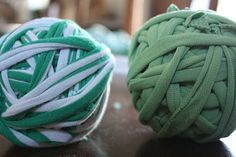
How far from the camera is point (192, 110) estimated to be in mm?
384

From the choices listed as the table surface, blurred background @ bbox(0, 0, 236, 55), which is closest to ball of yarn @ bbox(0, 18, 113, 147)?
the table surface

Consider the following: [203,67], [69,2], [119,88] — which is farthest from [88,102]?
[69,2]

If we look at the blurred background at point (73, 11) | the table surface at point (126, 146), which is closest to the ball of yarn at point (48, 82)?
the table surface at point (126, 146)

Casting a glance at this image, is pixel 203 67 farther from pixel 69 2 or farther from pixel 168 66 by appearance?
pixel 69 2

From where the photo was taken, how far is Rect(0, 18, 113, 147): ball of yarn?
1.22ft

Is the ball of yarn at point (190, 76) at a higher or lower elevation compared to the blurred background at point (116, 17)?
higher

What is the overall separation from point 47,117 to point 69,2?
1402 millimetres

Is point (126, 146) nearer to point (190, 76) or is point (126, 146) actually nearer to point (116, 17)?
point (190, 76)

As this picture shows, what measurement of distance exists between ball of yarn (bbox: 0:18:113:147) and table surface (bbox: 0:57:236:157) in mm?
14

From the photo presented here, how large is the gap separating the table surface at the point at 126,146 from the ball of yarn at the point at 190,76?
2cm

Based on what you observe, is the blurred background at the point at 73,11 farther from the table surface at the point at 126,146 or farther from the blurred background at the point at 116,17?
the table surface at the point at 126,146

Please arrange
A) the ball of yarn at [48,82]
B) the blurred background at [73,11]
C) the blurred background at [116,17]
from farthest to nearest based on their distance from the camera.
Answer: the blurred background at [73,11], the blurred background at [116,17], the ball of yarn at [48,82]

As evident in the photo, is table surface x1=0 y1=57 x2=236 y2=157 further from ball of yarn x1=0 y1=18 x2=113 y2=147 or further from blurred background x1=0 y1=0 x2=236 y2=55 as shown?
blurred background x1=0 y1=0 x2=236 y2=55

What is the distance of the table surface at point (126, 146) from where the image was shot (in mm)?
403
